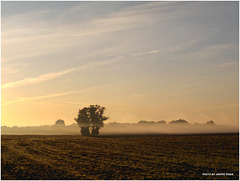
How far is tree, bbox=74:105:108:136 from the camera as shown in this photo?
267 ft

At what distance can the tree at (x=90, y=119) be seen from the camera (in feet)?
267

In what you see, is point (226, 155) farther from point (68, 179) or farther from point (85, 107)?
point (85, 107)

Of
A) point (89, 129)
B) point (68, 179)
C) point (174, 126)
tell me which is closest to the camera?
point (68, 179)

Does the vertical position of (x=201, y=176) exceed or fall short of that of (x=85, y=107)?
it falls short

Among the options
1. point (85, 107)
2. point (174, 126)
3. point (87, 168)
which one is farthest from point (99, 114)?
point (174, 126)

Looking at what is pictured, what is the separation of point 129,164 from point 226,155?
11.3 metres

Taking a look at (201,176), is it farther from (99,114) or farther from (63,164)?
(99,114)

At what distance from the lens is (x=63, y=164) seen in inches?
864

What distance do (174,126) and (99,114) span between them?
10099cm

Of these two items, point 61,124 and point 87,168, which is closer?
point 87,168

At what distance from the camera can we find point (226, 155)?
90.7 ft

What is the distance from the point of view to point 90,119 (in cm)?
8281

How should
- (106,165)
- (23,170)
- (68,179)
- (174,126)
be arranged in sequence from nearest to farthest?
(68,179) → (23,170) → (106,165) → (174,126)

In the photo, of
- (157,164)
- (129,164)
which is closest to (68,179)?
(129,164)
